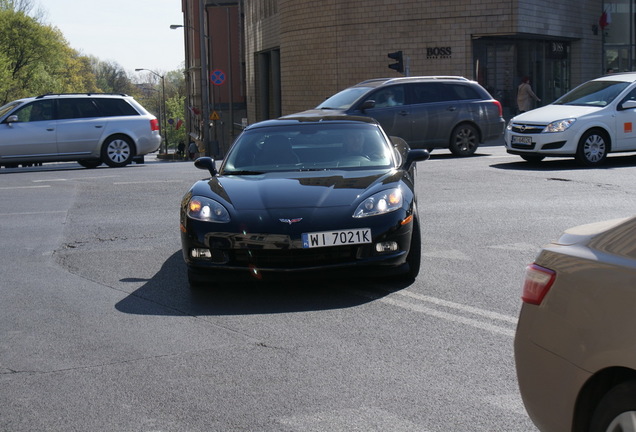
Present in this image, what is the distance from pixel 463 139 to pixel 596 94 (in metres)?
3.49

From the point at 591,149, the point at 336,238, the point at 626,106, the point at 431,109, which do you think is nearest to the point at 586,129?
the point at 591,149

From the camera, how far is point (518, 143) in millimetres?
17422

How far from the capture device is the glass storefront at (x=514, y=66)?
3531cm

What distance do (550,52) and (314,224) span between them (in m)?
32.7

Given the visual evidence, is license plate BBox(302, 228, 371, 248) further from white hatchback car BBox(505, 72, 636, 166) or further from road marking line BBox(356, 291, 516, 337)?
white hatchback car BBox(505, 72, 636, 166)

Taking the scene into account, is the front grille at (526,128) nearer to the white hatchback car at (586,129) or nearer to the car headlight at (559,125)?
the white hatchback car at (586,129)

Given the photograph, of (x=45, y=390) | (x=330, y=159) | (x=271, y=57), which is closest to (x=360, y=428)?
(x=45, y=390)

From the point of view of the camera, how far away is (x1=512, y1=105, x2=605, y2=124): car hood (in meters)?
17.0

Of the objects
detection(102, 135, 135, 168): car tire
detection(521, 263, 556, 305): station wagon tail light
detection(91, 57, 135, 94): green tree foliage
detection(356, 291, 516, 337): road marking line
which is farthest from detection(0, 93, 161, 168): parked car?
detection(91, 57, 135, 94): green tree foliage

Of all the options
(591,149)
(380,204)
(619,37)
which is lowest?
(380,204)

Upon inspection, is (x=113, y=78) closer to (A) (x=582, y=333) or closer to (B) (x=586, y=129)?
(B) (x=586, y=129)

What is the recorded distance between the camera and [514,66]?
Result: 36062 millimetres

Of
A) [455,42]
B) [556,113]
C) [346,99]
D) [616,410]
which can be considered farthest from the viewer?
[455,42]

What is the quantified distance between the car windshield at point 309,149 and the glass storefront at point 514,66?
26977 mm
